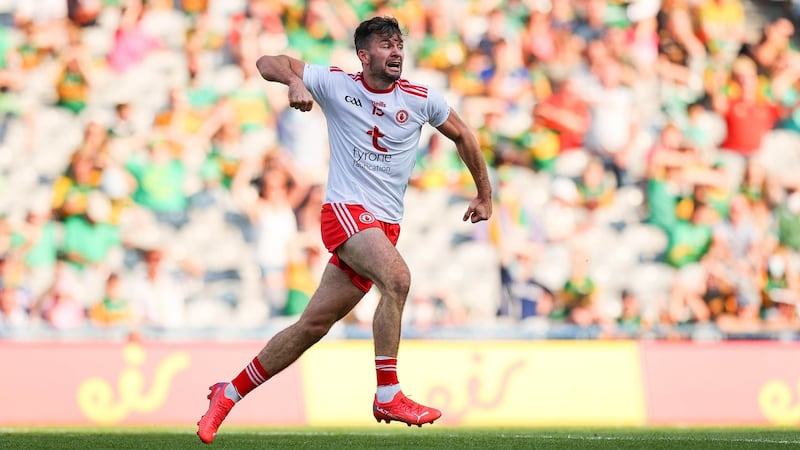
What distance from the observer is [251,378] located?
816 centimetres

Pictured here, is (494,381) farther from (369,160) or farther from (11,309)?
(369,160)

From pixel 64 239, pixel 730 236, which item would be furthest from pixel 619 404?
pixel 64 239

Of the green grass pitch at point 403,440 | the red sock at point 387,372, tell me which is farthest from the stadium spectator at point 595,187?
the red sock at point 387,372

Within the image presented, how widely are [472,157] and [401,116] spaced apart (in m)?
0.60

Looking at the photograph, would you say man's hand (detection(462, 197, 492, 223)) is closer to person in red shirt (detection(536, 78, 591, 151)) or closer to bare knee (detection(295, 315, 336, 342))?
bare knee (detection(295, 315, 336, 342))

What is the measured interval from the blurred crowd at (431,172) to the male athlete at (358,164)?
20.7 feet

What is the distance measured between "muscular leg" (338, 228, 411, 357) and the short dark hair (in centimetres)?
119

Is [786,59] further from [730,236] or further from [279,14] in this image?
[279,14]

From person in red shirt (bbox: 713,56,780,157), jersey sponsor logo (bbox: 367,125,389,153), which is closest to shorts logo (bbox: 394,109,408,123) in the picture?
jersey sponsor logo (bbox: 367,125,389,153)

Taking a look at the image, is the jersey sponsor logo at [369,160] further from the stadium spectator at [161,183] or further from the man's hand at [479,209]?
the stadium spectator at [161,183]

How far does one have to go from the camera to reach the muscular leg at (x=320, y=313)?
311 inches

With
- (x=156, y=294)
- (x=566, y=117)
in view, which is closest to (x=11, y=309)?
(x=156, y=294)

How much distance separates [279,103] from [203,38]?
4.30 feet

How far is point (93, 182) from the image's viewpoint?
49.5ft
